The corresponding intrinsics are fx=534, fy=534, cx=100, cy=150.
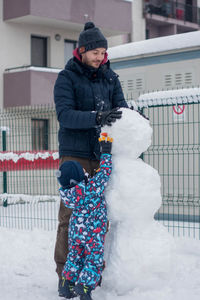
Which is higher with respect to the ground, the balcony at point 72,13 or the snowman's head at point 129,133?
the balcony at point 72,13

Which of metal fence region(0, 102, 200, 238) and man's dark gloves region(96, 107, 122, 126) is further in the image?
metal fence region(0, 102, 200, 238)

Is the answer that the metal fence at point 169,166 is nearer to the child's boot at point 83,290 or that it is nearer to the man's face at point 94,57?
the man's face at point 94,57

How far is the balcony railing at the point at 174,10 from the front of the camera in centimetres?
2414

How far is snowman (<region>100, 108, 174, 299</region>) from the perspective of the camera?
4156mm

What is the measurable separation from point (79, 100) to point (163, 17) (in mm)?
21558

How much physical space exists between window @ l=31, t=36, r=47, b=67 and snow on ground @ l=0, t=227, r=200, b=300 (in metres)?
9.61

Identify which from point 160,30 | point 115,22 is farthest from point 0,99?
point 160,30

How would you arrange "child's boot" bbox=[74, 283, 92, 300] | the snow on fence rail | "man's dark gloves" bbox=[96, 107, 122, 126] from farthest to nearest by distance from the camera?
the snow on fence rail → "man's dark gloves" bbox=[96, 107, 122, 126] → "child's boot" bbox=[74, 283, 92, 300]

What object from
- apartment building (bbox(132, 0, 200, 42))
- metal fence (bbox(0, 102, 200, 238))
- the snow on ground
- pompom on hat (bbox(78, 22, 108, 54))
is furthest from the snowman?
apartment building (bbox(132, 0, 200, 42))

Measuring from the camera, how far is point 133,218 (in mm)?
4230

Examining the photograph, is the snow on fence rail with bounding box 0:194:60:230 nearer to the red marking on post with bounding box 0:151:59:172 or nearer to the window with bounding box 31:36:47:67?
the red marking on post with bounding box 0:151:59:172

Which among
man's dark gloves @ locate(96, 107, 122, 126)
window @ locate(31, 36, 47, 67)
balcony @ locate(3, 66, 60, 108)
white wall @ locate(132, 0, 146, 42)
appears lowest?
man's dark gloves @ locate(96, 107, 122, 126)

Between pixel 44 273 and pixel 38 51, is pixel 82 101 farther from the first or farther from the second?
pixel 38 51

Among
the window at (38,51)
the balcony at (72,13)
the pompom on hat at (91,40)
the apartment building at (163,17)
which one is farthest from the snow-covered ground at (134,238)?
the apartment building at (163,17)
